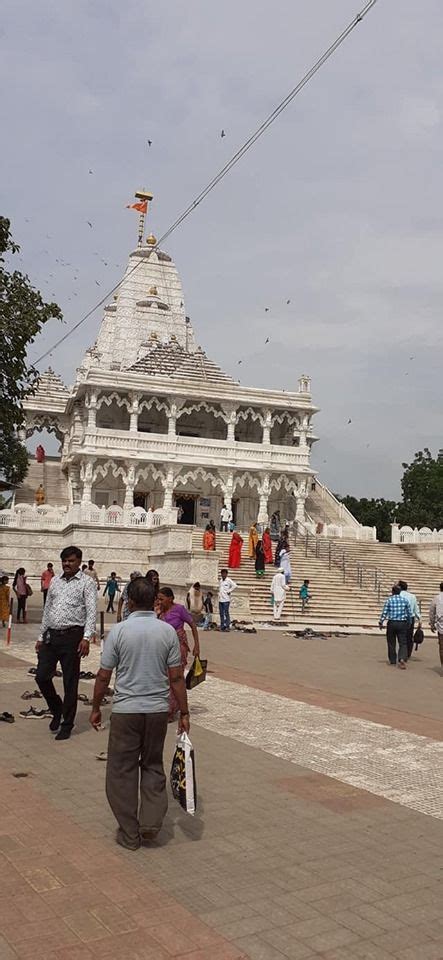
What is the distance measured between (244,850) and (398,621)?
10406 millimetres

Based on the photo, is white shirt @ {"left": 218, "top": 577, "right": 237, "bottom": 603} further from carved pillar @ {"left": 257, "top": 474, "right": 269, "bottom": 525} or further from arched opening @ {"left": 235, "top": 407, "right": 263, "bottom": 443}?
arched opening @ {"left": 235, "top": 407, "right": 263, "bottom": 443}

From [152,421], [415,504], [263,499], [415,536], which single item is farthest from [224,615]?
[415,504]

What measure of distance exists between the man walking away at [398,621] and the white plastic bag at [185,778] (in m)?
10.2

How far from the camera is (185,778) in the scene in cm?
517

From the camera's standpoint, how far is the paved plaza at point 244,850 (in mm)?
3838

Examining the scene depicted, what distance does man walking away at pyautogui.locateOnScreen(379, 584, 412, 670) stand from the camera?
48.8 ft

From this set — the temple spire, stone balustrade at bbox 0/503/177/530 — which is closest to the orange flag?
the temple spire

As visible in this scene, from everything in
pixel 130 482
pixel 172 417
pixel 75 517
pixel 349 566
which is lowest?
pixel 349 566

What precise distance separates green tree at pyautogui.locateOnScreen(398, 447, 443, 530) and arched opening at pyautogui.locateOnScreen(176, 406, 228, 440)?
17.5 meters

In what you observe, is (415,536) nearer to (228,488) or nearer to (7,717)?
(228,488)

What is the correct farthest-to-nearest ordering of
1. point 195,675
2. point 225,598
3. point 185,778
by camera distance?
point 225,598
point 195,675
point 185,778

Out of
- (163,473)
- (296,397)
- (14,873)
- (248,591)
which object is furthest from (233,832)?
(296,397)

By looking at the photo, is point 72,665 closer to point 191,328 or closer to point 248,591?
point 248,591

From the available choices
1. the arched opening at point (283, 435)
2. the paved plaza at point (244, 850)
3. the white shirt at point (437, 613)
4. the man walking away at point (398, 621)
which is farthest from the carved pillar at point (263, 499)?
the paved plaza at point (244, 850)
